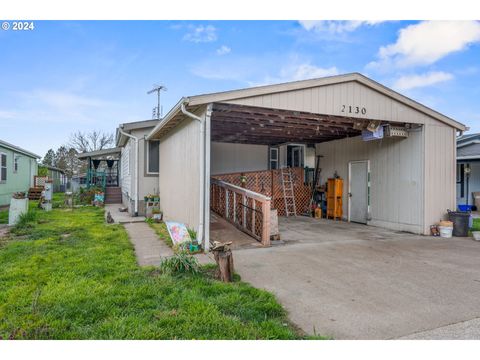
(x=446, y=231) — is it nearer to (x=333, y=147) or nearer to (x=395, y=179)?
(x=395, y=179)

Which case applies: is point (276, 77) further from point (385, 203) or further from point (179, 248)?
point (179, 248)

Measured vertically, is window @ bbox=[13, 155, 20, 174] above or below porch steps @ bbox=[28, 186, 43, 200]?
above

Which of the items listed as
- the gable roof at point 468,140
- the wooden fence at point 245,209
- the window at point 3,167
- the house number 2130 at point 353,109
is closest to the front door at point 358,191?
the house number 2130 at point 353,109

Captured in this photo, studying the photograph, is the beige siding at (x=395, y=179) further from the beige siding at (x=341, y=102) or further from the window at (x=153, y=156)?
the window at (x=153, y=156)

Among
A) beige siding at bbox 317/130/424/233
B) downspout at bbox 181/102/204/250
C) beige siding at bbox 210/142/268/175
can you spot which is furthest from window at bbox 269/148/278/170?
downspout at bbox 181/102/204/250

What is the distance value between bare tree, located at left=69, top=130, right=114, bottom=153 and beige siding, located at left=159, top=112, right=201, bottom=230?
32.2 metres

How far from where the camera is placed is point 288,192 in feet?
38.3

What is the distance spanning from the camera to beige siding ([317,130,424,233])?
7754mm

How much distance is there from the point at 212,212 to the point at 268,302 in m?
6.18

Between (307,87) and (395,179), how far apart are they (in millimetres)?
4216

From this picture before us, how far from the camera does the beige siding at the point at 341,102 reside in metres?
5.88

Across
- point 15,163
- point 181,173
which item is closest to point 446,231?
point 181,173

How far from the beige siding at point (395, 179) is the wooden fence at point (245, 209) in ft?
14.2

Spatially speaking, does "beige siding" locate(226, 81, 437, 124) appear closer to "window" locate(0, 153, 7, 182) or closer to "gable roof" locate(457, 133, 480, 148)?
"gable roof" locate(457, 133, 480, 148)
